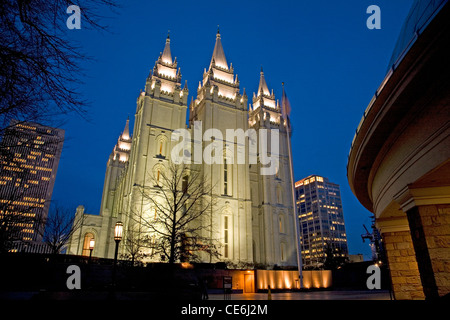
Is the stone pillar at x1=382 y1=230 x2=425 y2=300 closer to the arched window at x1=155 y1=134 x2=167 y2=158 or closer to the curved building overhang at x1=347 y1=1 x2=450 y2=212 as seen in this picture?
the curved building overhang at x1=347 y1=1 x2=450 y2=212

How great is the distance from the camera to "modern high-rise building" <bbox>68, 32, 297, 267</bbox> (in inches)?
1615

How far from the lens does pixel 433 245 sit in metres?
6.66

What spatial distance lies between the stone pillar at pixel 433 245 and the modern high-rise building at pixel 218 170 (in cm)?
3139

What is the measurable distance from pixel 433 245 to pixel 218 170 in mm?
38260

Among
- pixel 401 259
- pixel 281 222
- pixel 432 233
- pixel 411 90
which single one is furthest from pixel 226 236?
pixel 411 90

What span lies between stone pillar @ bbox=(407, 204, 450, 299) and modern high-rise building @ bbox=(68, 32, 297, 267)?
31393 millimetres

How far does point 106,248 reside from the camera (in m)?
47.1

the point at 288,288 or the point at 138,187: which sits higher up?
the point at 138,187

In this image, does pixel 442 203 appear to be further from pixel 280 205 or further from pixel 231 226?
pixel 280 205

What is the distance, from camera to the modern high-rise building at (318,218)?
135500 millimetres

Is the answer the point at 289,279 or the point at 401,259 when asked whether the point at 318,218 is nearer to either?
the point at 289,279

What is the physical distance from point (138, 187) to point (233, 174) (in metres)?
15.0

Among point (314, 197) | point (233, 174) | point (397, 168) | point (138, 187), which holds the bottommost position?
point (397, 168)
